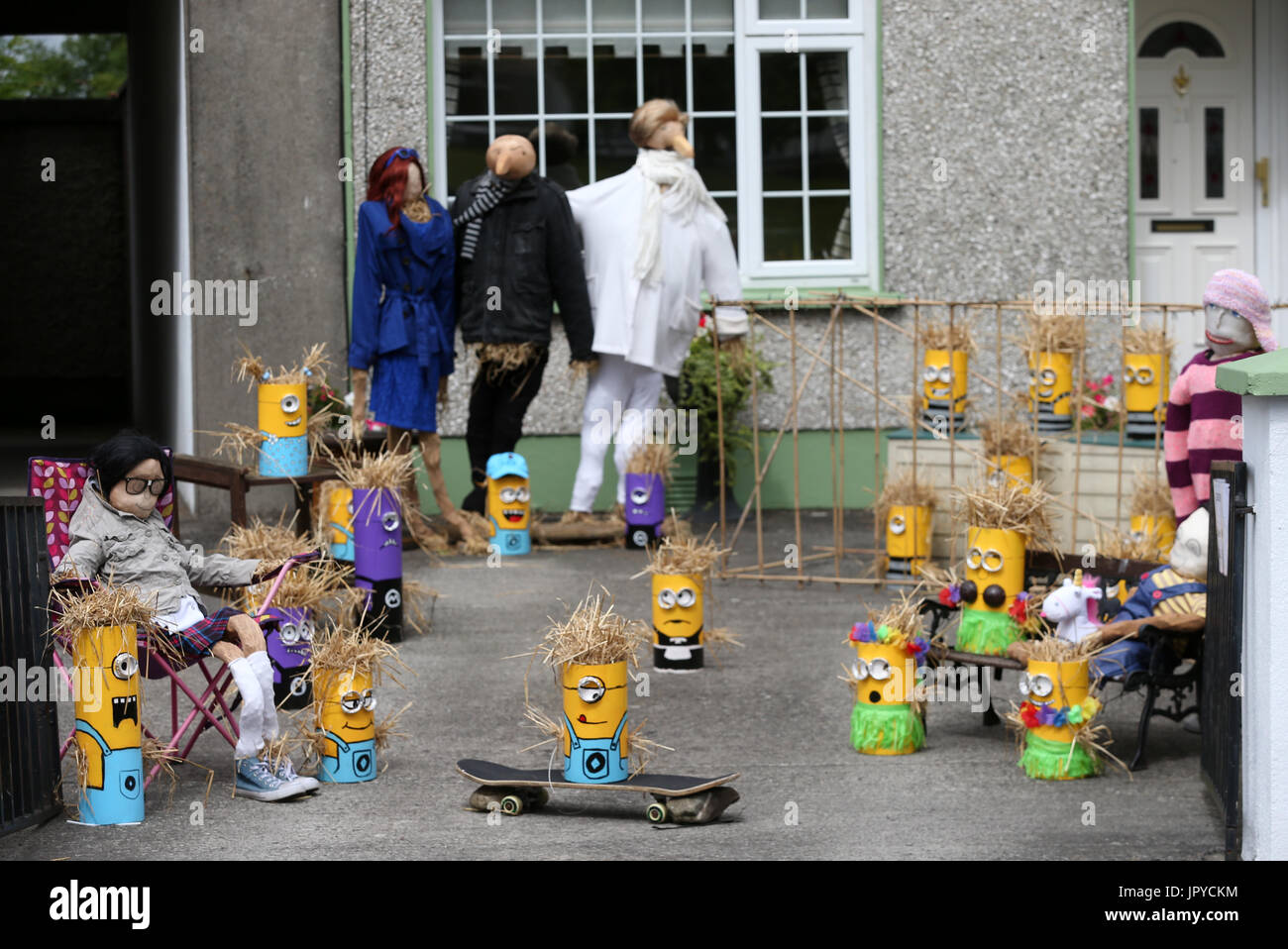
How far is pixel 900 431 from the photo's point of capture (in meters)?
9.56

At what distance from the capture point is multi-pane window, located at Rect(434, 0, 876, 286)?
36.1 feet

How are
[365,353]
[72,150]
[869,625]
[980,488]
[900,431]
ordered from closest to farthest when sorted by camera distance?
[869,625]
[980,488]
[365,353]
[900,431]
[72,150]

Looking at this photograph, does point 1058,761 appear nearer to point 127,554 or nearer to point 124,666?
point 124,666

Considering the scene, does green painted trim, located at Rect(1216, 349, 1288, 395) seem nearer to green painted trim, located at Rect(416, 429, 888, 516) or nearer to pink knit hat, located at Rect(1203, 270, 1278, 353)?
pink knit hat, located at Rect(1203, 270, 1278, 353)

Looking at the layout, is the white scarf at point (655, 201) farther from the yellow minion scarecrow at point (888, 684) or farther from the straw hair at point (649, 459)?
the yellow minion scarecrow at point (888, 684)

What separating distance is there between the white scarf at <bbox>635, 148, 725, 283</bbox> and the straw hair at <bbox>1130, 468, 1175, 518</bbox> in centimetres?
283

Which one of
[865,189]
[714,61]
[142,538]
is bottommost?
[142,538]

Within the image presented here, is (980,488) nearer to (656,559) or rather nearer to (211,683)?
(656,559)

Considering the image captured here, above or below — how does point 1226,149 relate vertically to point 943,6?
below

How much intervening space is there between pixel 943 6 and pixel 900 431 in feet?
10.2

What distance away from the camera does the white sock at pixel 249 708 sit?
5203 mm

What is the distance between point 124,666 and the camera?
5035mm
